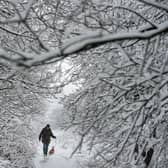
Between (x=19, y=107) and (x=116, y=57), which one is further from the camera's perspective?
(x=19, y=107)

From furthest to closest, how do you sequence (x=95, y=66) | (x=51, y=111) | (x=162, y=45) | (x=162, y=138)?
1. (x=51, y=111)
2. (x=95, y=66)
3. (x=162, y=45)
4. (x=162, y=138)

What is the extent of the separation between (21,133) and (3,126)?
153 centimetres

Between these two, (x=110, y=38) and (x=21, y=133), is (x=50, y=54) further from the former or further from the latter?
(x=21, y=133)

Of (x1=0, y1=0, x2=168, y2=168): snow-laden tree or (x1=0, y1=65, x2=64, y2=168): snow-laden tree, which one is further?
(x1=0, y1=65, x2=64, y2=168): snow-laden tree

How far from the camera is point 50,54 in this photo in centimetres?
207

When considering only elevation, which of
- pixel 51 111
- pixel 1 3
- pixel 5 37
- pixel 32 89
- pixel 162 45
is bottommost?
pixel 32 89

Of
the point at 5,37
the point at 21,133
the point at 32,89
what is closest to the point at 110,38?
the point at 32,89

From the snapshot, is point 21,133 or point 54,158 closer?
point 21,133

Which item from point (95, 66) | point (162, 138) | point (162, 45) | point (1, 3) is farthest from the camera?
point (95, 66)

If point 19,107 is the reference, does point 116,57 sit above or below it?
above

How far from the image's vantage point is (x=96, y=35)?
2.06 m

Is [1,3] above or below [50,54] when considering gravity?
above

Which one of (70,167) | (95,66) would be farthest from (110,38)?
(70,167)

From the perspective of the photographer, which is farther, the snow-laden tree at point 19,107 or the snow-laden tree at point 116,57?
the snow-laden tree at point 19,107
